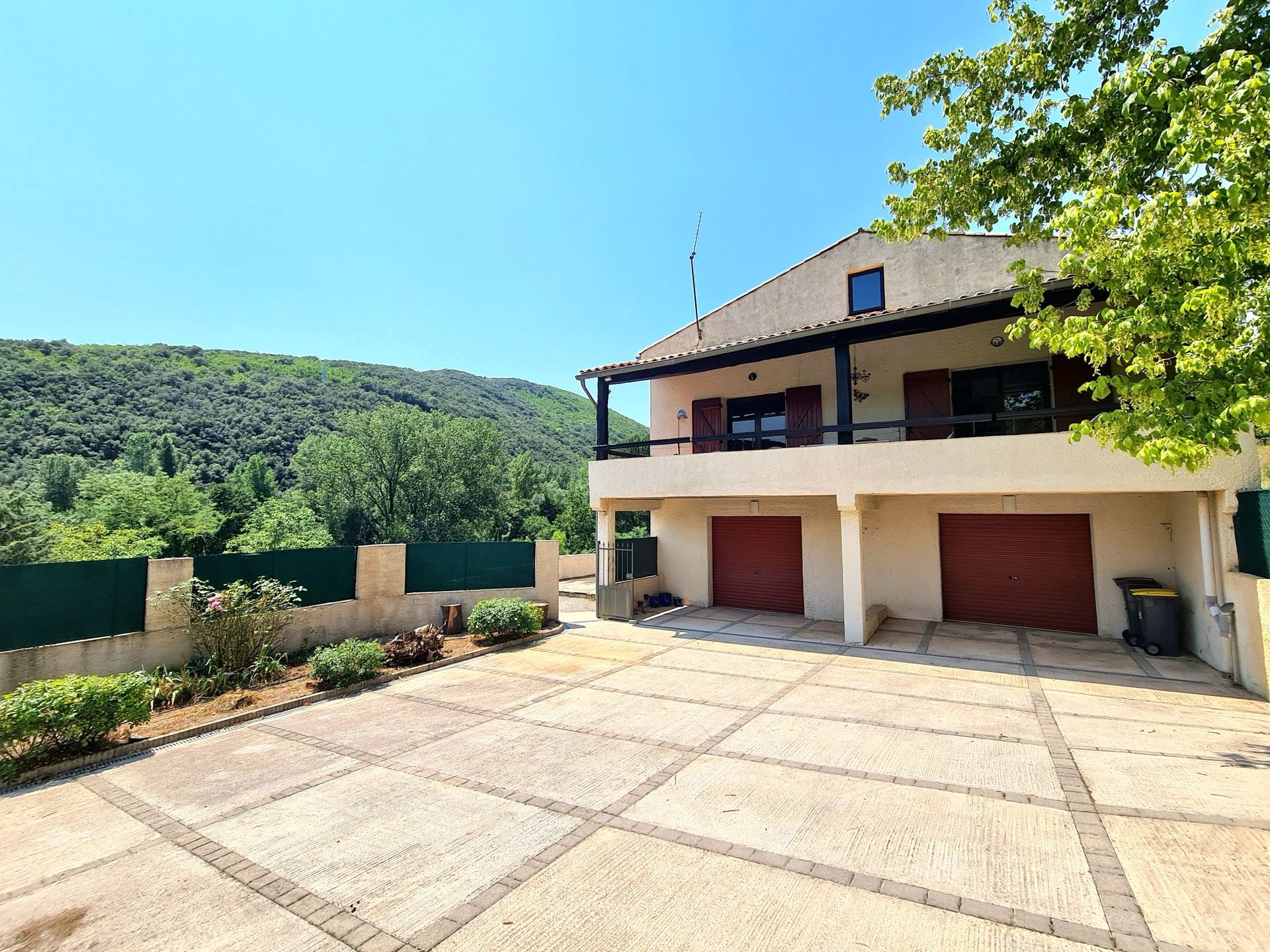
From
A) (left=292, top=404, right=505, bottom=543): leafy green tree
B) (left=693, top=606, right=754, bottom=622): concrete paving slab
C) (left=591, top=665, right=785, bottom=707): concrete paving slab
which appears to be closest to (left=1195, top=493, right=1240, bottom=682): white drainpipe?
(left=591, top=665, right=785, bottom=707): concrete paving slab

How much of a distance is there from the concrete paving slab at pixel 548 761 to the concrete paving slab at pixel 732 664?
339 cm

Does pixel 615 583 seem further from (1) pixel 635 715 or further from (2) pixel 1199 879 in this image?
(2) pixel 1199 879

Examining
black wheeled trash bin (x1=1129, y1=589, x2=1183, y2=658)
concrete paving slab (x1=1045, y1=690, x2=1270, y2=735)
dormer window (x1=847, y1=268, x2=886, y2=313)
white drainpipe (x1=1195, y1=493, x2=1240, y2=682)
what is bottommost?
concrete paving slab (x1=1045, y1=690, x2=1270, y2=735)

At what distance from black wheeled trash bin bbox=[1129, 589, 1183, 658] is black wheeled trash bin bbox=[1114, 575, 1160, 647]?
0.21m

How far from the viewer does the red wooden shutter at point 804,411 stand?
13766mm

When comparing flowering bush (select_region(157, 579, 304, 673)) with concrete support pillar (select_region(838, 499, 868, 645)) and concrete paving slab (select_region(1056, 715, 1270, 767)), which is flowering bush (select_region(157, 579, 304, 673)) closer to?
concrete support pillar (select_region(838, 499, 868, 645))

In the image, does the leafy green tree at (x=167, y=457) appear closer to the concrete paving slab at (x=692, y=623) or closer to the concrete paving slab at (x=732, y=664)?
the concrete paving slab at (x=692, y=623)

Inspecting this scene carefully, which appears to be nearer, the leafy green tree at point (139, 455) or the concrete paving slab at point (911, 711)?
the concrete paving slab at point (911, 711)

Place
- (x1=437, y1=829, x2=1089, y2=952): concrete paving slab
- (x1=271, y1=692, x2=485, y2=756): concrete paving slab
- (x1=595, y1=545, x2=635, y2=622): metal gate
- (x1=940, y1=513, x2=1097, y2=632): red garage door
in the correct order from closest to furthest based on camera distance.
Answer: (x1=437, y1=829, x2=1089, y2=952): concrete paving slab, (x1=271, y1=692, x2=485, y2=756): concrete paving slab, (x1=940, y1=513, x2=1097, y2=632): red garage door, (x1=595, y1=545, x2=635, y2=622): metal gate

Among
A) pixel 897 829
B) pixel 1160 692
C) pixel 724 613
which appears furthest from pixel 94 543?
pixel 1160 692

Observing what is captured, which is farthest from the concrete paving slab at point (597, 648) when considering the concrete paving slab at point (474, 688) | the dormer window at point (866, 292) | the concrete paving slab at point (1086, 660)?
the dormer window at point (866, 292)

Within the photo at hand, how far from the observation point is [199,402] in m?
59.2

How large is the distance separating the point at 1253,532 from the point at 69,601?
16.3m

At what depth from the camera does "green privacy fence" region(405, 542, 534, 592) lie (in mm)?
11914
